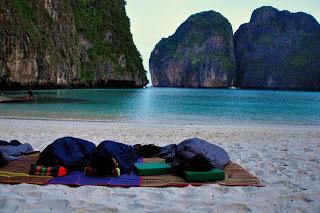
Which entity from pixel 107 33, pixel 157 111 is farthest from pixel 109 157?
pixel 107 33

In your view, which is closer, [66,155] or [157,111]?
[66,155]

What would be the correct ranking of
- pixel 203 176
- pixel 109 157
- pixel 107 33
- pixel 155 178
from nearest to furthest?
pixel 203 176
pixel 155 178
pixel 109 157
pixel 107 33

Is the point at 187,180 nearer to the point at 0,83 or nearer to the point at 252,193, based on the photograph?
the point at 252,193

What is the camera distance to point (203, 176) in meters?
5.21

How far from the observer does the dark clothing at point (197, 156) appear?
543 centimetres

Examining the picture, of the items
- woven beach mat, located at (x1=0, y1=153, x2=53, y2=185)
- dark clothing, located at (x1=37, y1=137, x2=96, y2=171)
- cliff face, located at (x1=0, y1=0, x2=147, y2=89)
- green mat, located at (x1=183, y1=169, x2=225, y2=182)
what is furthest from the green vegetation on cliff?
green mat, located at (x1=183, y1=169, x2=225, y2=182)

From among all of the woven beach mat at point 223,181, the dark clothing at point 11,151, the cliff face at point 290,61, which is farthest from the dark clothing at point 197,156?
the cliff face at point 290,61

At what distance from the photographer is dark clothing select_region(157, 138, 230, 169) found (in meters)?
5.43

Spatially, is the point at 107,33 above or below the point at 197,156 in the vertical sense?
above

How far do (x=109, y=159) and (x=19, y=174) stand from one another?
1.38 meters

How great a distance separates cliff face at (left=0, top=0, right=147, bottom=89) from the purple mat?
45170 mm

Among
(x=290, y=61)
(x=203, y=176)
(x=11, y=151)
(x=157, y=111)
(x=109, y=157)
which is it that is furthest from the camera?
(x=290, y=61)

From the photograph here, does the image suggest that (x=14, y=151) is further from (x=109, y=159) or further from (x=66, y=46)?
(x=66, y=46)

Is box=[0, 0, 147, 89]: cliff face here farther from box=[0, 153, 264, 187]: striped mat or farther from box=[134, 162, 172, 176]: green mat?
box=[134, 162, 172, 176]: green mat
